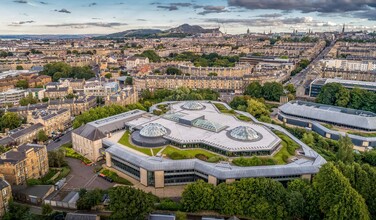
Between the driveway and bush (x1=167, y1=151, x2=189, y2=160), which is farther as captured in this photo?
bush (x1=167, y1=151, x2=189, y2=160)

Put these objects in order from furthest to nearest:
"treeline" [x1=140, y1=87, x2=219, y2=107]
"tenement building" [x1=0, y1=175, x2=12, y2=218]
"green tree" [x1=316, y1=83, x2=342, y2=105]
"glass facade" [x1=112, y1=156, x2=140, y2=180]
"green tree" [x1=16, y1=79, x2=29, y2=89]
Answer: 1. "green tree" [x1=16, y1=79, x2=29, y2=89]
2. "treeline" [x1=140, y1=87, x2=219, y2=107]
3. "green tree" [x1=316, y1=83, x2=342, y2=105]
4. "glass facade" [x1=112, y1=156, x2=140, y2=180]
5. "tenement building" [x1=0, y1=175, x2=12, y2=218]

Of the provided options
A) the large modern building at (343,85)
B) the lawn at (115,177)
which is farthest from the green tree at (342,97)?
the lawn at (115,177)

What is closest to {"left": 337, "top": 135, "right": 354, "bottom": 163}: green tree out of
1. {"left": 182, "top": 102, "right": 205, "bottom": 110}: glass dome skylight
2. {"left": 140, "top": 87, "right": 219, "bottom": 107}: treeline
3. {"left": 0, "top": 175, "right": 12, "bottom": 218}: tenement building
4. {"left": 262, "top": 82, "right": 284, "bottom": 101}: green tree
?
{"left": 182, "top": 102, "right": 205, "bottom": 110}: glass dome skylight

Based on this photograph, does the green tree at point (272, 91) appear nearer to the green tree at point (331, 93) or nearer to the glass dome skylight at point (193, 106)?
the green tree at point (331, 93)

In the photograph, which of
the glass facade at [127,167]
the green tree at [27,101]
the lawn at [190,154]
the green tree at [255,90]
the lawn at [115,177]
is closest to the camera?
the lawn at [190,154]

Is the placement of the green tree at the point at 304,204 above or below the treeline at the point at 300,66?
below

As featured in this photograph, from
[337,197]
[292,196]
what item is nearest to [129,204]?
[292,196]

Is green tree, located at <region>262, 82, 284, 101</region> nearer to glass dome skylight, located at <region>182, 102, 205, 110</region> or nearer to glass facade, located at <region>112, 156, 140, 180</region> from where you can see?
glass dome skylight, located at <region>182, 102, 205, 110</region>
